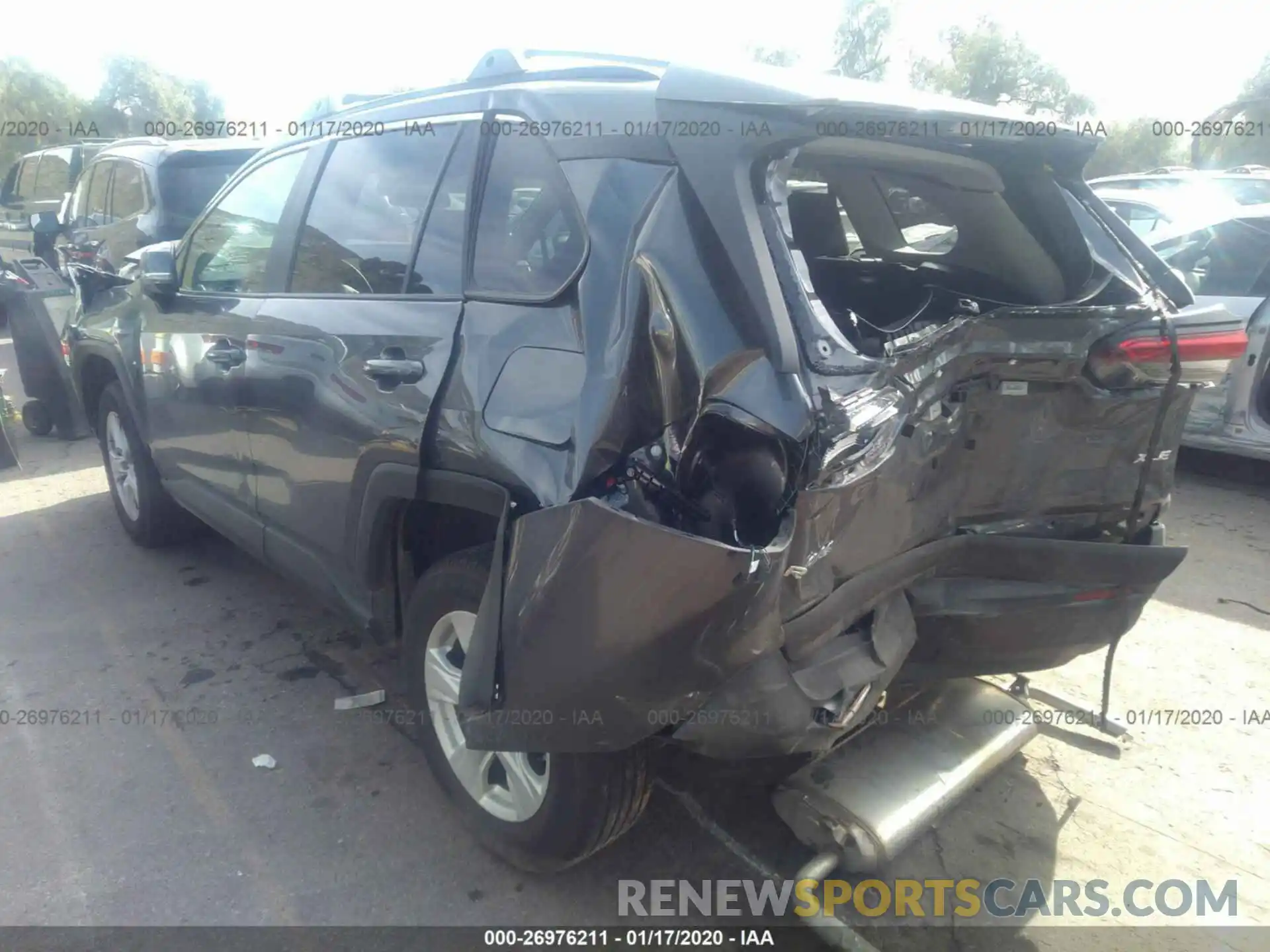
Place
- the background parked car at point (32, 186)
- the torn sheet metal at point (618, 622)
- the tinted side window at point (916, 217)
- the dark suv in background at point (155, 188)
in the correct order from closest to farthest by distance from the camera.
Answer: the torn sheet metal at point (618, 622), the tinted side window at point (916, 217), the dark suv in background at point (155, 188), the background parked car at point (32, 186)

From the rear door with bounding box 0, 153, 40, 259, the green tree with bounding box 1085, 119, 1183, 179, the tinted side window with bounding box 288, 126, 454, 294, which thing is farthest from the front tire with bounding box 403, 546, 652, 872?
the green tree with bounding box 1085, 119, 1183, 179

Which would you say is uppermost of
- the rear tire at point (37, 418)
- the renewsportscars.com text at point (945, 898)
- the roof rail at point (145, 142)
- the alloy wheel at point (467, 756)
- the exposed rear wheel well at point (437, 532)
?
the roof rail at point (145, 142)

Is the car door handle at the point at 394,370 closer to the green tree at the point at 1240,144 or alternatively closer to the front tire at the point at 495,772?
the front tire at the point at 495,772

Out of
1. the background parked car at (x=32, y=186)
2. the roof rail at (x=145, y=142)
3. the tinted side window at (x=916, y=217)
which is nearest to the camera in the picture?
the tinted side window at (x=916, y=217)

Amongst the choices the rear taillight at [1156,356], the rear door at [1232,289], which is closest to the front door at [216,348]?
the rear taillight at [1156,356]

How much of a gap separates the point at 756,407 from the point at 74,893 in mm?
2321

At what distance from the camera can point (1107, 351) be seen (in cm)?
231

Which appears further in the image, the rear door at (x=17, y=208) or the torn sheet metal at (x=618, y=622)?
the rear door at (x=17, y=208)

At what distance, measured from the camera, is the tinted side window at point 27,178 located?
1177 cm

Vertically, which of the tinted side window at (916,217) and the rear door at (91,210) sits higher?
the tinted side window at (916,217)

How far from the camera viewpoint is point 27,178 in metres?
11.9

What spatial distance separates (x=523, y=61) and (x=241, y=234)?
5.38 ft

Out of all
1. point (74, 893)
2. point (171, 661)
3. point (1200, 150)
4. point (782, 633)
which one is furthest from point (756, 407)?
point (1200, 150)

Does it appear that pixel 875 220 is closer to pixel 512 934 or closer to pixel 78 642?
pixel 512 934
